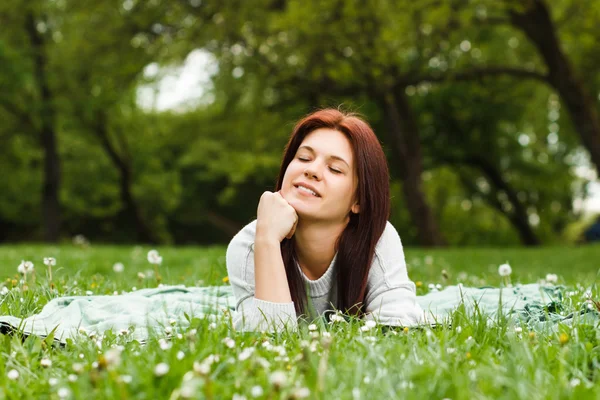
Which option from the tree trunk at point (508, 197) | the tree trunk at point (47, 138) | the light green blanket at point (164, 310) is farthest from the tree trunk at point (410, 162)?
the light green blanket at point (164, 310)

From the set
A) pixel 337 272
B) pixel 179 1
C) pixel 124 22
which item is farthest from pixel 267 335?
pixel 124 22

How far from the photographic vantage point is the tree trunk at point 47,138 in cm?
2052

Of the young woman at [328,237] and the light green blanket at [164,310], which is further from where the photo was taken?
the young woman at [328,237]

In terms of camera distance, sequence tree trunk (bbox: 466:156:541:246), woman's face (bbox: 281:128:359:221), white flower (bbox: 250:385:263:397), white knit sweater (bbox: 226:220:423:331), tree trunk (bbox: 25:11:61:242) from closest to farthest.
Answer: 1. white flower (bbox: 250:385:263:397)
2. white knit sweater (bbox: 226:220:423:331)
3. woman's face (bbox: 281:128:359:221)
4. tree trunk (bbox: 25:11:61:242)
5. tree trunk (bbox: 466:156:541:246)

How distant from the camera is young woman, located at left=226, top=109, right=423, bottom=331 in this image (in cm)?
323

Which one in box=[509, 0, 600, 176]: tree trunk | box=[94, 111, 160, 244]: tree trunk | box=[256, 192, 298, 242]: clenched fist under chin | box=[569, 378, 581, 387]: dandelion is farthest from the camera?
box=[94, 111, 160, 244]: tree trunk

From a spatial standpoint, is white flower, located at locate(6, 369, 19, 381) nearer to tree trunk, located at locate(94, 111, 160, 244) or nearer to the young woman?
the young woman

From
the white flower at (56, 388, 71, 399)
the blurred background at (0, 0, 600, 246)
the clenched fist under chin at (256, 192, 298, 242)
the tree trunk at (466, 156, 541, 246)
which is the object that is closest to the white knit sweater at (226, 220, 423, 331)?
the clenched fist under chin at (256, 192, 298, 242)

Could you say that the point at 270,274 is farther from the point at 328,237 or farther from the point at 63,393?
the point at 63,393

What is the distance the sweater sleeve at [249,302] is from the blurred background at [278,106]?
2.80m

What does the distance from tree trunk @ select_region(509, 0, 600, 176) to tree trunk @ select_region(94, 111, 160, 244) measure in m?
17.3

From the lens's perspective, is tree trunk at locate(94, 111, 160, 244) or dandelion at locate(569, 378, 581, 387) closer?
dandelion at locate(569, 378, 581, 387)

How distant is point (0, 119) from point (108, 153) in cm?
547

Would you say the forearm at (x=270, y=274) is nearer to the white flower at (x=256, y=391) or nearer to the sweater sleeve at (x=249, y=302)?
the sweater sleeve at (x=249, y=302)
